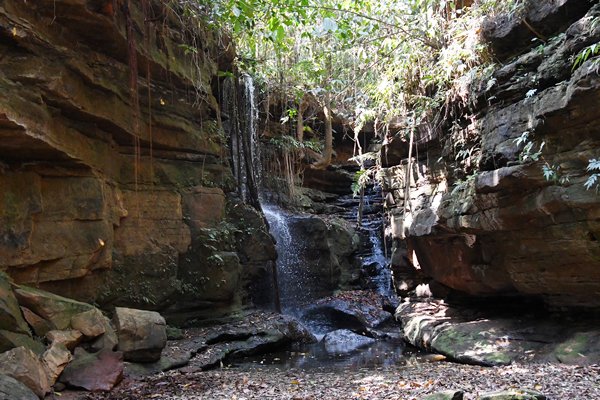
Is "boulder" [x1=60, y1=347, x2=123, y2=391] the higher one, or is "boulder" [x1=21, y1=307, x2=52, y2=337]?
"boulder" [x1=21, y1=307, x2=52, y2=337]

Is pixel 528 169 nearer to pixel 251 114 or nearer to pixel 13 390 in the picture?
pixel 13 390

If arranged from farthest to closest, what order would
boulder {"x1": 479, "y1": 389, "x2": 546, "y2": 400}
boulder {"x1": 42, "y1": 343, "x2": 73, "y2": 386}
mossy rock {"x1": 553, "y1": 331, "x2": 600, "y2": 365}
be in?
mossy rock {"x1": 553, "y1": 331, "x2": 600, "y2": 365}, boulder {"x1": 42, "y1": 343, "x2": 73, "y2": 386}, boulder {"x1": 479, "y1": 389, "x2": 546, "y2": 400}

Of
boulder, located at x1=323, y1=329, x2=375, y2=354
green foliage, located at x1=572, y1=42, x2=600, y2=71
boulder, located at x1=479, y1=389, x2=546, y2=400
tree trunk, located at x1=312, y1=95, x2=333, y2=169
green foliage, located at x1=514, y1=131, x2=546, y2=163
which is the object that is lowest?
boulder, located at x1=323, y1=329, x2=375, y2=354

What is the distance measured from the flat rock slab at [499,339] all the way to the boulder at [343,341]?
37.7 inches

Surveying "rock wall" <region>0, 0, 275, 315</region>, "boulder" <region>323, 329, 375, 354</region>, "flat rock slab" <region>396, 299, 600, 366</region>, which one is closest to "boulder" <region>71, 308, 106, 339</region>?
"rock wall" <region>0, 0, 275, 315</region>

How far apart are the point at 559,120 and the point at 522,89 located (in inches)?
44.0

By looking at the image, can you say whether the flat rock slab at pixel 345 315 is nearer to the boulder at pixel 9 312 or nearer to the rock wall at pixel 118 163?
the rock wall at pixel 118 163

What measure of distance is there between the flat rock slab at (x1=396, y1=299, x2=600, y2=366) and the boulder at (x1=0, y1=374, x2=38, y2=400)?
6081 mm

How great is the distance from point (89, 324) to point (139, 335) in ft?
2.37

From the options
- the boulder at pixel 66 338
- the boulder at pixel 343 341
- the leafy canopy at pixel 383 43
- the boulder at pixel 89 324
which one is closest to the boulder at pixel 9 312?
the boulder at pixel 66 338

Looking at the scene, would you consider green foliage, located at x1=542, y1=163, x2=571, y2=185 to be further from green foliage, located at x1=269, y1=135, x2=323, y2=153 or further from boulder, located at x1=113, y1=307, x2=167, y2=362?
green foliage, located at x1=269, y1=135, x2=323, y2=153

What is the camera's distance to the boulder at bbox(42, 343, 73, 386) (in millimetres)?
4930

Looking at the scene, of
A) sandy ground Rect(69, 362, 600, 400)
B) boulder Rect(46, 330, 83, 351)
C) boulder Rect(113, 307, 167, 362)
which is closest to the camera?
sandy ground Rect(69, 362, 600, 400)

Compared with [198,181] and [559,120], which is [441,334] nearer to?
[559,120]
